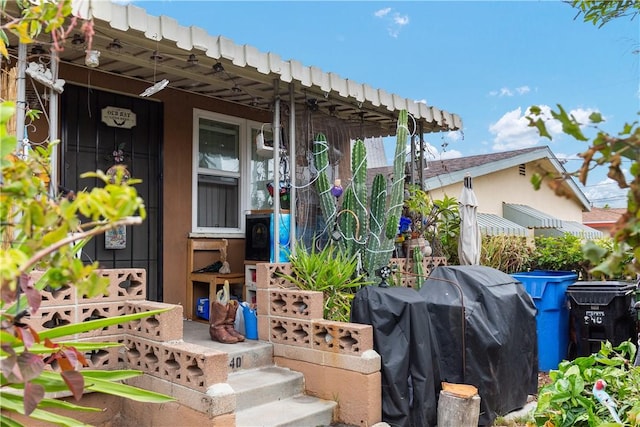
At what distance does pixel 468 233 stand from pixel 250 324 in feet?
10.8

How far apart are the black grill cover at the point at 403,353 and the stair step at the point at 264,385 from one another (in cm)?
82

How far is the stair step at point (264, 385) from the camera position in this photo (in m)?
4.45

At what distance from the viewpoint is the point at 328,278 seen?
5445 millimetres

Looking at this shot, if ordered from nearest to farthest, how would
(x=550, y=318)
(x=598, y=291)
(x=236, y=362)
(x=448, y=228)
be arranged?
1. (x=236, y=362)
2. (x=598, y=291)
3. (x=550, y=318)
4. (x=448, y=228)

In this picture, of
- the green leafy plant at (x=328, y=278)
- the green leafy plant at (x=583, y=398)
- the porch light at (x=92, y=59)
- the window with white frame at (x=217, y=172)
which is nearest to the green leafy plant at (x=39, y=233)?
the porch light at (x=92, y=59)

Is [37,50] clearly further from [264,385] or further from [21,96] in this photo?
[264,385]

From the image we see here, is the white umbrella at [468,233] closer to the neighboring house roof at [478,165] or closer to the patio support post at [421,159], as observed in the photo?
the patio support post at [421,159]

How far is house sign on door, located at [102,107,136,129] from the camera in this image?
5.88m

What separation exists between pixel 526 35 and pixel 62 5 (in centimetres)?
750

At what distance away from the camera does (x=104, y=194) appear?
1145 millimetres

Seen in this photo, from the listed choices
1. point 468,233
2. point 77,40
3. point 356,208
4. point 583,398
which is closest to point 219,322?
point 356,208

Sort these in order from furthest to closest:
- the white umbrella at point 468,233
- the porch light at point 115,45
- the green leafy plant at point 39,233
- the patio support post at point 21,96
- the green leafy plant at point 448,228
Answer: the green leafy plant at point 448,228 → the white umbrella at point 468,233 → the porch light at point 115,45 → the patio support post at point 21,96 → the green leafy plant at point 39,233

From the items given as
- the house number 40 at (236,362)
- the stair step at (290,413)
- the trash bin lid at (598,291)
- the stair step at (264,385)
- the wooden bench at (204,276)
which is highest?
the wooden bench at (204,276)

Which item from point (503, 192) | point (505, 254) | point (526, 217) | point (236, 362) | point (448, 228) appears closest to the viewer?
point (236, 362)
